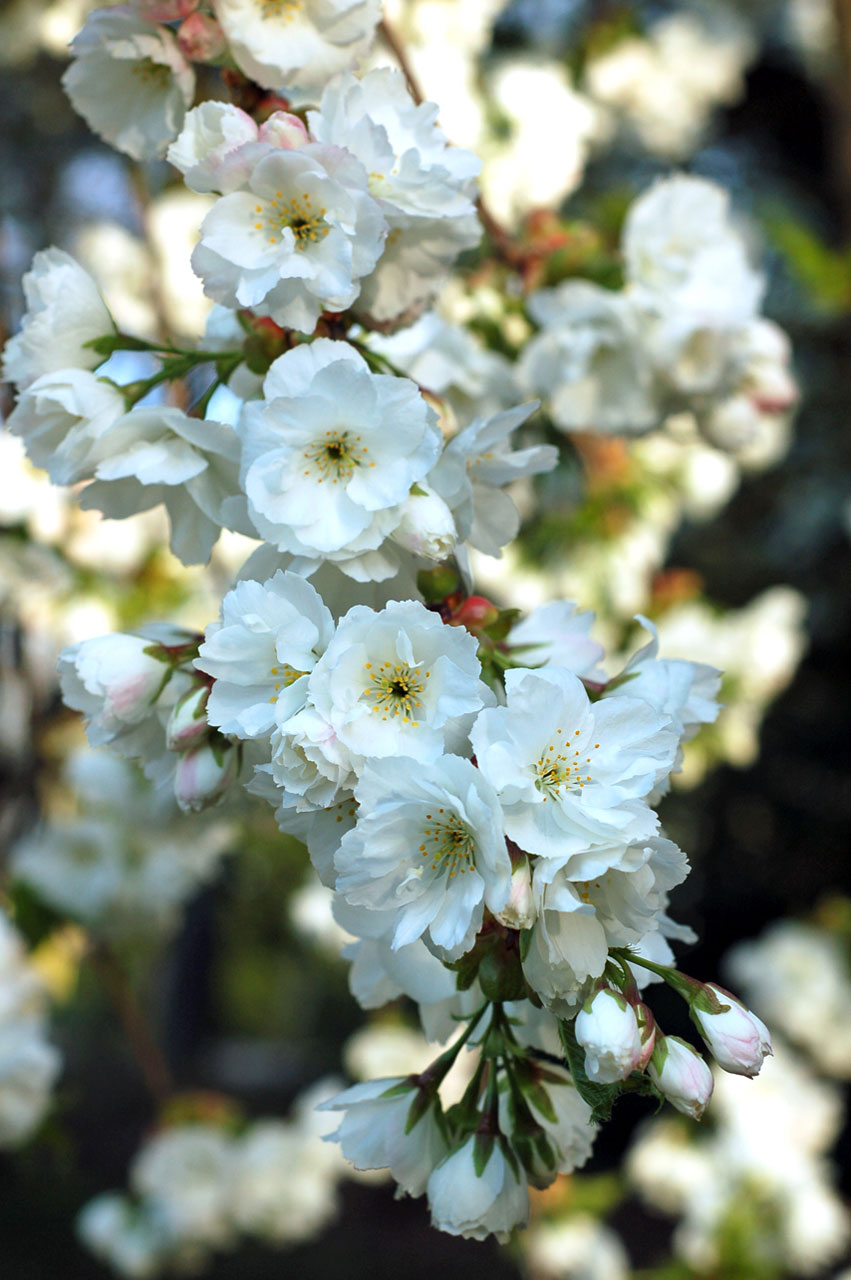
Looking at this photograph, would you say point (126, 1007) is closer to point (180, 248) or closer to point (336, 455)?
point (336, 455)

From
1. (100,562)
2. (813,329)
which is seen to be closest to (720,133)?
(813,329)

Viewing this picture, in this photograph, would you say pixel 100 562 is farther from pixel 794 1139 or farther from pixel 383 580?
Answer: pixel 794 1139

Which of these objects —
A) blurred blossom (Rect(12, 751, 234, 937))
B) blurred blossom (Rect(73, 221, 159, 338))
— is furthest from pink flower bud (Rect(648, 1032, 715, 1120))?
blurred blossom (Rect(73, 221, 159, 338))

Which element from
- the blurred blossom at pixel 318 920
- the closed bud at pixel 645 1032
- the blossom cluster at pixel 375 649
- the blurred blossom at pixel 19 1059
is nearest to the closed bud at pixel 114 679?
the blossom cluster at pixel 375 649

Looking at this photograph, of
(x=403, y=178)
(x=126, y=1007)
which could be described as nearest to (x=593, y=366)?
(x=403, y=178)

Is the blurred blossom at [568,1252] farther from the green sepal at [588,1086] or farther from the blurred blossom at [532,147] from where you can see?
the blurred blossom at [532,147]

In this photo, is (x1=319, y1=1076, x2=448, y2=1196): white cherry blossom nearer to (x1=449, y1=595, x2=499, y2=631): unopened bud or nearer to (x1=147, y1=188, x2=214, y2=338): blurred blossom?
(x1=449, y1=595, x2=499, y2=631): unopened bud
